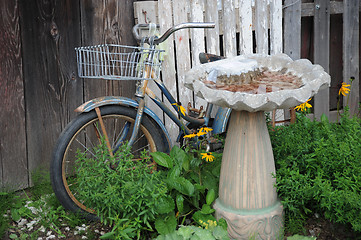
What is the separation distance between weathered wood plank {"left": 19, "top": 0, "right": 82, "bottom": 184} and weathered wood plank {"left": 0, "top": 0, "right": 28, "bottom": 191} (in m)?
0.05

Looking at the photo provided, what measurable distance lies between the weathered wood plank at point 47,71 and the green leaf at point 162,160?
989 millimetres

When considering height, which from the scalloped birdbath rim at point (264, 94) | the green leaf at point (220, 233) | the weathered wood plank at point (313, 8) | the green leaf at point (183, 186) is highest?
the weathered wood plank at point (313, 8)

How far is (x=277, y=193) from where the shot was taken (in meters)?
3.09

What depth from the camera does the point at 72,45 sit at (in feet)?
12.4

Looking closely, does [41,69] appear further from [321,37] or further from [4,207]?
[321,37]

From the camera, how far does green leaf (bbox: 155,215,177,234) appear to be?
2941 millimetres

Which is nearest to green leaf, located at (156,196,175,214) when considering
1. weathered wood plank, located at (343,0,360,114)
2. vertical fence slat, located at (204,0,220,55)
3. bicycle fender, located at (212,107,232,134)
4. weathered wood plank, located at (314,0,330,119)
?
bicycle fender, located at (212,107,232,134)

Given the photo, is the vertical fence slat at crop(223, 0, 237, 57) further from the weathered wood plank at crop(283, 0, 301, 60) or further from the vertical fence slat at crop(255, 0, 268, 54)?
the weathered wood plank at crop(283, 0, 301, 60)

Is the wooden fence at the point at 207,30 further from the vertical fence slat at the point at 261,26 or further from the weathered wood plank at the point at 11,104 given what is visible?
the weathered wood plank at the point at 11,104

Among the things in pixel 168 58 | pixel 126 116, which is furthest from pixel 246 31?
pixel 126 116

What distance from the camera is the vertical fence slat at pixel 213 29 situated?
4.09m

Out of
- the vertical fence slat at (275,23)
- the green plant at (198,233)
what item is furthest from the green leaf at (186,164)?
the vertical fence slat at (275,23)

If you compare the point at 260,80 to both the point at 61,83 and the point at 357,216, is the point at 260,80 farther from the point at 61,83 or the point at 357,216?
the point at 61,83

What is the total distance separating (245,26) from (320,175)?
1794 mm
